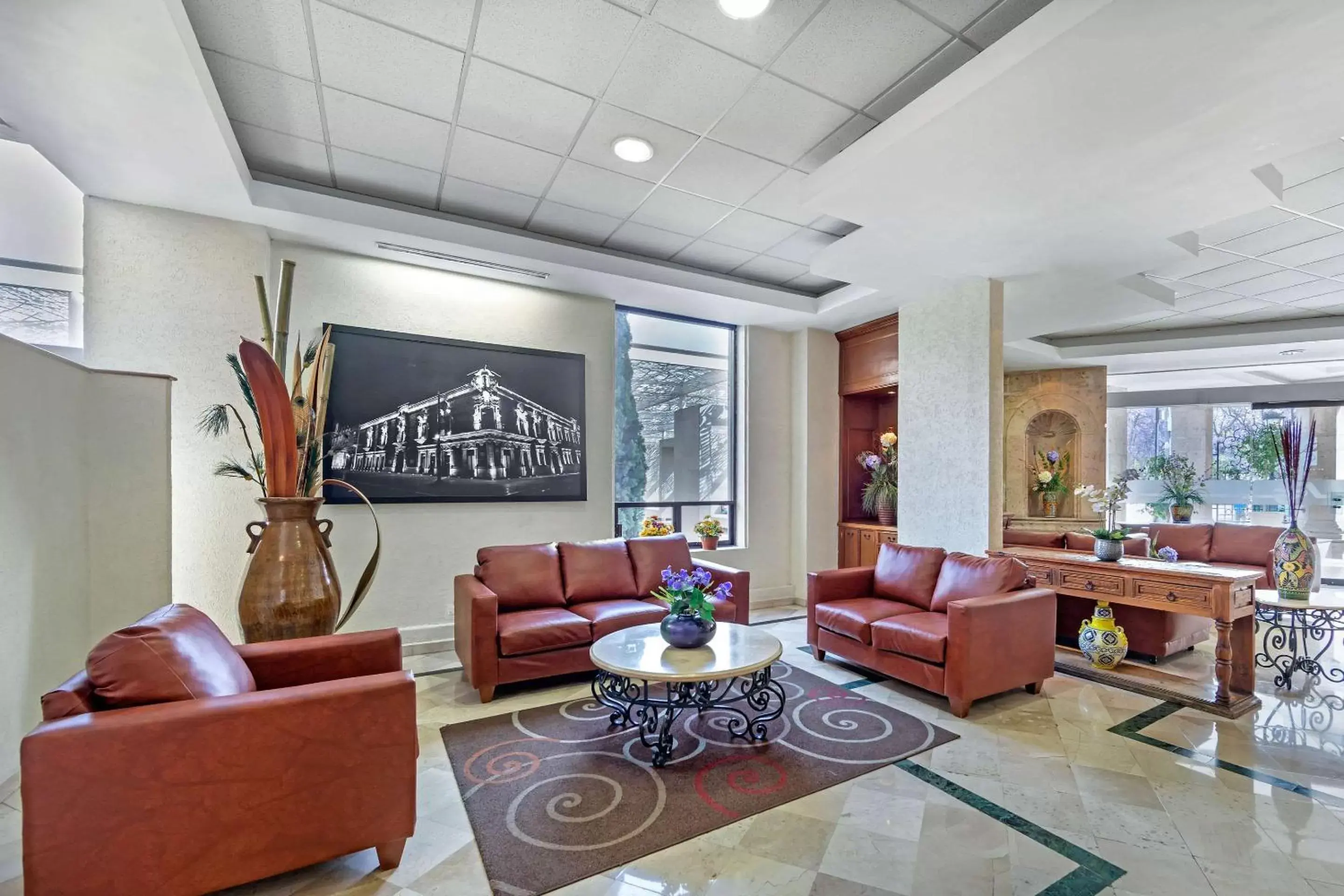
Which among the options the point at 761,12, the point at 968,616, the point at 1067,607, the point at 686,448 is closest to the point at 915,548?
the point at 968,616

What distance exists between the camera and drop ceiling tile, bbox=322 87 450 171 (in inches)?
111

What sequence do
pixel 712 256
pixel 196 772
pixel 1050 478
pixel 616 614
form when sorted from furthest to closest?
pixel 1050 478
pixel 712 256
pixel 616 614
pixel 196 772

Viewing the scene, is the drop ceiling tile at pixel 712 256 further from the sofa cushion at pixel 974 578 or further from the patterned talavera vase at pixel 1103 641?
the patterned talavera vase at pixel 1103 641

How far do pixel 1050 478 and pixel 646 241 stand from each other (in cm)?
620

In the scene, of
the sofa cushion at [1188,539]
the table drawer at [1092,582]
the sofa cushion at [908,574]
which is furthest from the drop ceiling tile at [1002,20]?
the sofa cushion at [1188,539]

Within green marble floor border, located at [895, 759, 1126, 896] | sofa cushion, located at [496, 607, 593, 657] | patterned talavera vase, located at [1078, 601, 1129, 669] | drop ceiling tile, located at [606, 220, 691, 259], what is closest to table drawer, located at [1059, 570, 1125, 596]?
patterned talavera vase, located at [1078, 601, 1129, 669]

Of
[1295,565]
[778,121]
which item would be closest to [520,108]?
[778,121]

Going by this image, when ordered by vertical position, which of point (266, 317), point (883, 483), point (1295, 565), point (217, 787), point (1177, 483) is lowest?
point (217, 787)

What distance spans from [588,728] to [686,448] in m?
3.26

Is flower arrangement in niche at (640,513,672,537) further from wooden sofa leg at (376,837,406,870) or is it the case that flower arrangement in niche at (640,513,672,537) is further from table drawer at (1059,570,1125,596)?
wooden sofa leg at (376,837,406,870)

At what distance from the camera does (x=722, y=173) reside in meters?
3.41

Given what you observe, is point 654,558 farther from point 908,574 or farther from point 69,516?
point 69,516

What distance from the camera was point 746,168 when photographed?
3.35m

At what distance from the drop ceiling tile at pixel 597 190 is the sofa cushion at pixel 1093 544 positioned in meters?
5.07
